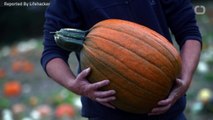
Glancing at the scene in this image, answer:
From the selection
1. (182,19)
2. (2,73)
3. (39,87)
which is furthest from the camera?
(2,73)

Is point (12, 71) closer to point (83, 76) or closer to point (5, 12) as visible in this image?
point (5, 12)

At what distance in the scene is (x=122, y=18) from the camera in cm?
239

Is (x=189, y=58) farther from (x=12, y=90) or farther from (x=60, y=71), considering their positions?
(x=12, y=90)

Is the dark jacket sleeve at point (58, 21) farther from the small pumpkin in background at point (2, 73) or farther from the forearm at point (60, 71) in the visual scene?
the small pumpkin in background at point (2, 73)

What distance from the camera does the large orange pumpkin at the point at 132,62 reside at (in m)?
2.18

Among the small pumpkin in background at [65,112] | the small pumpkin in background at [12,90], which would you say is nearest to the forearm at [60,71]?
the small pumpkin in background at [65,112]

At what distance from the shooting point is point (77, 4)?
241 centimetres

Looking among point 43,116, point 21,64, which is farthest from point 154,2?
point 21,64

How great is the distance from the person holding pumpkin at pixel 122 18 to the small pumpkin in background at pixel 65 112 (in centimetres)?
140

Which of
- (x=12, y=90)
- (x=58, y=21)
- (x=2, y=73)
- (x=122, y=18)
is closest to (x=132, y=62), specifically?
(x=122, y=18)

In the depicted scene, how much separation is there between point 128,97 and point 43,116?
185 centimetres

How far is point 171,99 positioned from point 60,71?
0.42m

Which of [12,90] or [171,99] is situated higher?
[171,99]

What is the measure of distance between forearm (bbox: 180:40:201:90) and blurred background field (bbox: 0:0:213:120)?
1.50 m
